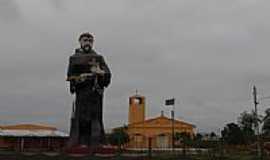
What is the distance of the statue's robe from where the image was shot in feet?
62.4

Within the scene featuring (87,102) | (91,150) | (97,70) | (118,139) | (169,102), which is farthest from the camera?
(169,102)

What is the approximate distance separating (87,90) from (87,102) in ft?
1.67

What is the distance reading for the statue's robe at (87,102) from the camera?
1903 cm

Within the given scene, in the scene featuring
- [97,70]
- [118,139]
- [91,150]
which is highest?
[97,70]

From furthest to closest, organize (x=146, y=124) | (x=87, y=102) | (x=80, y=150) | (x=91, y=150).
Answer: (x=146, y=124) < (x=87, y=102) < (x=80, y=150) < (x=91, y=150)

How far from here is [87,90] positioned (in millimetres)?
19312

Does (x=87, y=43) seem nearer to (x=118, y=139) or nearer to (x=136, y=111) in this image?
(x=118, y=139)

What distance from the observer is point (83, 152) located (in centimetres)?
1741

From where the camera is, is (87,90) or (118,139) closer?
(87,90)

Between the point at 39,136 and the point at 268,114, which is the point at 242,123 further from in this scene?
the point at 39,136

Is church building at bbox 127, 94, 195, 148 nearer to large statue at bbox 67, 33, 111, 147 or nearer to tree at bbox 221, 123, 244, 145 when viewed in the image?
tree at bbox 221, 123, 244, 145

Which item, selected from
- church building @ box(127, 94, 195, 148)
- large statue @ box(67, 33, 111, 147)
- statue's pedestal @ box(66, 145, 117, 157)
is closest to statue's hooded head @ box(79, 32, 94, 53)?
large statue @ box(67, 33, 111, 147)

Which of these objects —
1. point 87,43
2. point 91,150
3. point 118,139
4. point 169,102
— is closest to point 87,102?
point 87,43

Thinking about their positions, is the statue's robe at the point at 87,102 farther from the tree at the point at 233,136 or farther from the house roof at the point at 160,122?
the house roof at the point at 160,122
